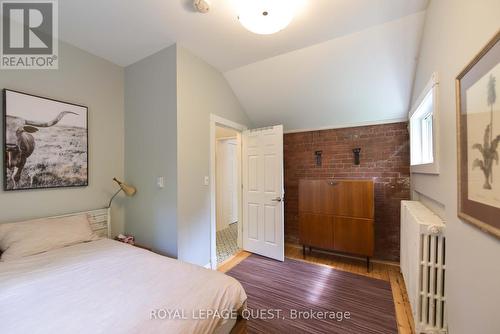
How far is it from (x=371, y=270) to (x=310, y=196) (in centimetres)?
124

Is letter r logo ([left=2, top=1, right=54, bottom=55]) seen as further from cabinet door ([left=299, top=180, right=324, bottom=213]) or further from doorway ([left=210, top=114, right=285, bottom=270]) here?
cabinet door ([left=299, top=180, right=324, bottom=213])

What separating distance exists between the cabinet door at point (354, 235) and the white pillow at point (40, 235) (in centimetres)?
297

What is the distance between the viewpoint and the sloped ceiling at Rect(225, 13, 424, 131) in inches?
83.4

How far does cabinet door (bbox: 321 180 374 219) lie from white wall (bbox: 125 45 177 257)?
6.77 feet

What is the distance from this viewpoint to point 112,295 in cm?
115

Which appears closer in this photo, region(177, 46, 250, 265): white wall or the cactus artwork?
the cactus artwork

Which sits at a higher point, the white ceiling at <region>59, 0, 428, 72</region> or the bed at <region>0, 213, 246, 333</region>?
the white ceiling at <region>59, 0, 428, 72</region>

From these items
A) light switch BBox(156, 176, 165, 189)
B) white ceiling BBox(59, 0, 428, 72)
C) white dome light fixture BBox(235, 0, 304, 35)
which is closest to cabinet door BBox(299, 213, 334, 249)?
light switch BBox(156, 176, 165, 189)

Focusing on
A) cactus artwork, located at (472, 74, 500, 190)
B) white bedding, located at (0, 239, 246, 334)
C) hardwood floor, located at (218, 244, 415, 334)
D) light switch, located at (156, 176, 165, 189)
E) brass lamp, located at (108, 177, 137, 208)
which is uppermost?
cactus artwork, located at (472, 74, 500, 190)

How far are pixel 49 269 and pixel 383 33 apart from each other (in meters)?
3.51

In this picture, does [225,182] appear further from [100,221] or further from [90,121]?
[90,121]

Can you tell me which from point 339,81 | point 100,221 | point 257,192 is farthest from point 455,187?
point 100,221

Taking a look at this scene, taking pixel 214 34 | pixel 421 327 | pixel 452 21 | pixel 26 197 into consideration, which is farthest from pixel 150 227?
pixel 452 21

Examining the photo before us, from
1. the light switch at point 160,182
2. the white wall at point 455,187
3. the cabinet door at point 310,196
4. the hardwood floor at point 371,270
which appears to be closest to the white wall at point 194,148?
the light switch at point 160,182
